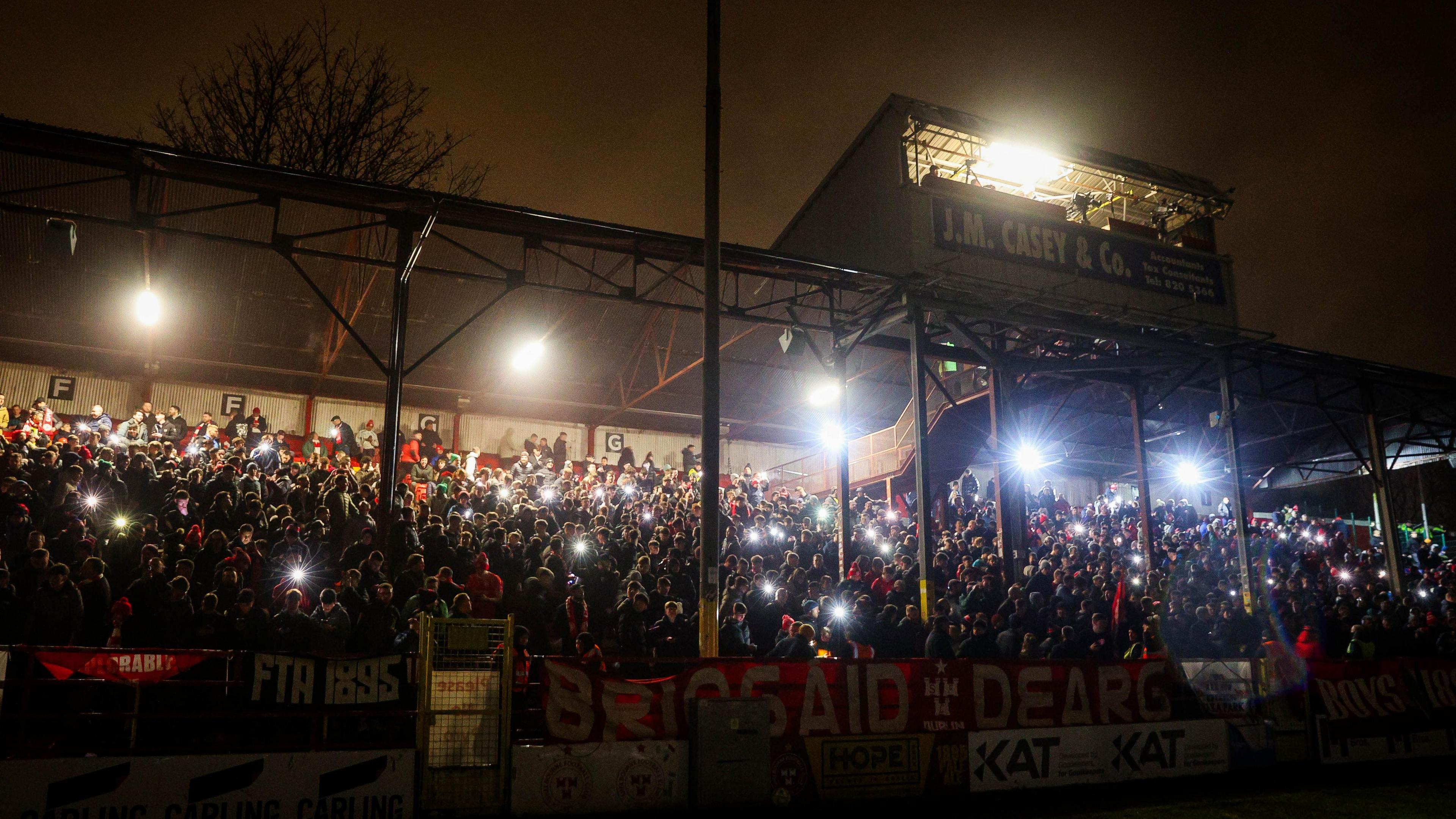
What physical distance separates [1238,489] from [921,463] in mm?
8141

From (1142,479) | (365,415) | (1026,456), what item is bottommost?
(1142,479)

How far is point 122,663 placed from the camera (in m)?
7.05

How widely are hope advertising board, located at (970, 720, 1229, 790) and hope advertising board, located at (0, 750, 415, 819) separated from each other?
5821 millimetres

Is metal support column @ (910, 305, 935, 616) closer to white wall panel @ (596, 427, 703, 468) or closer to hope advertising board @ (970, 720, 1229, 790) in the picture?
hope advertising board @ (970, 720, 1229, 790)

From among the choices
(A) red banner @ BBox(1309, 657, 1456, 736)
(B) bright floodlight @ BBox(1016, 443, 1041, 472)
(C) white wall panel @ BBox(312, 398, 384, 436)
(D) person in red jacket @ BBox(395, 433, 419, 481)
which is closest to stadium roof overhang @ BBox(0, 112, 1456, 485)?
(C) white wall panel @ BBox(312, 398, 384, 436)

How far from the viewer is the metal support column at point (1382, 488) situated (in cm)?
2252

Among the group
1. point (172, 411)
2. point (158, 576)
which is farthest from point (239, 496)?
point (172, 411)

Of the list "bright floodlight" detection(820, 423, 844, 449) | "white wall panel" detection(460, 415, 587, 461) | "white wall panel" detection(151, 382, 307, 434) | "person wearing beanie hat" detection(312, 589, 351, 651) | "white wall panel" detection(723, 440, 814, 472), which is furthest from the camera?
"white wall panel" detection(723, 440, 814, 472)

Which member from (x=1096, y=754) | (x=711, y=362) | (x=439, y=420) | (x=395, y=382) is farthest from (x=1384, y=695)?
(x=439, y=420)

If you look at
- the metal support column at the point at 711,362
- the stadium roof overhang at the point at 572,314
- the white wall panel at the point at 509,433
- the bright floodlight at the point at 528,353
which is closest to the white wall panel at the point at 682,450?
the stadium roof overhang at the point at 572,314

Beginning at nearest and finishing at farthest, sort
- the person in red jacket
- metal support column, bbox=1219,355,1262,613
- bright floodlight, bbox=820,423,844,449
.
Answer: metal support column, bbox=1219,355,1262,613
the person in red jacket
bright floodlight, bbox=820,423,844,449

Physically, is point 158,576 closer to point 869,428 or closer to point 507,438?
point 507,438

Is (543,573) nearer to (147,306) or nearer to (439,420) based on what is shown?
(147,306)

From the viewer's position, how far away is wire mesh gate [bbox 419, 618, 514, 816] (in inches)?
293
